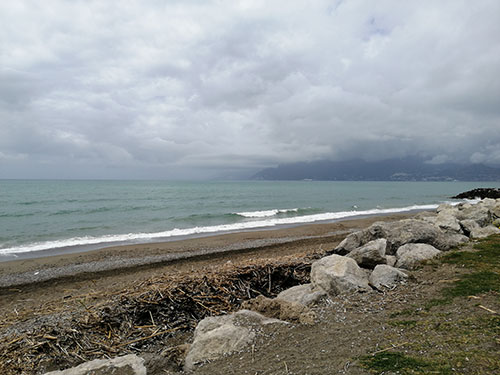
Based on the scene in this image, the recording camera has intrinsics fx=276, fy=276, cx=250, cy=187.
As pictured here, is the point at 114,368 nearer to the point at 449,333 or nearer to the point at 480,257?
the point at 449,333

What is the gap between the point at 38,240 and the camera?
1819 centimetres

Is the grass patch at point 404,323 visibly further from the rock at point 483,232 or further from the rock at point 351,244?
the rock at point 483,232

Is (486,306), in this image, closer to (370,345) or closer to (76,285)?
(370,345)

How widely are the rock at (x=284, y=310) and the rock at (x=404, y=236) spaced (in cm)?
→ 483

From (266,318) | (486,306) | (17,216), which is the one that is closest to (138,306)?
(266,318)

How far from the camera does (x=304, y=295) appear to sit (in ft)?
17.7

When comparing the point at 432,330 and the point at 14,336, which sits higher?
the point at 432,330

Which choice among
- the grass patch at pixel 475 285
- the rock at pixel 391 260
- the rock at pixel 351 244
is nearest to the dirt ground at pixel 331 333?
the grass patch at pixel 475 285

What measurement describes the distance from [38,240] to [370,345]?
21467 millimetres

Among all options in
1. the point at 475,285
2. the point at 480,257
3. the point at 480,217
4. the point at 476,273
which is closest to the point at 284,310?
the point at 475,285

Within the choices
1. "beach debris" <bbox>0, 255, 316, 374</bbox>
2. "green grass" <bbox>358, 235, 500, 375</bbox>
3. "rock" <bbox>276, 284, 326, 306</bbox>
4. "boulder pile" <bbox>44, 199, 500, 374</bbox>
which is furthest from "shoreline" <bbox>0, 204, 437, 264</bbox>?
"green grass" <bbox>358, 235, 500, 375</bbox>

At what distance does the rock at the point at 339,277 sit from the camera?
5.54 metres

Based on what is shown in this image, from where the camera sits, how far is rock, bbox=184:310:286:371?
3627 mm

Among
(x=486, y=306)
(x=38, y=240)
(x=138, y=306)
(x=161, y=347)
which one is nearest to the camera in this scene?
(x=486, y=306)
